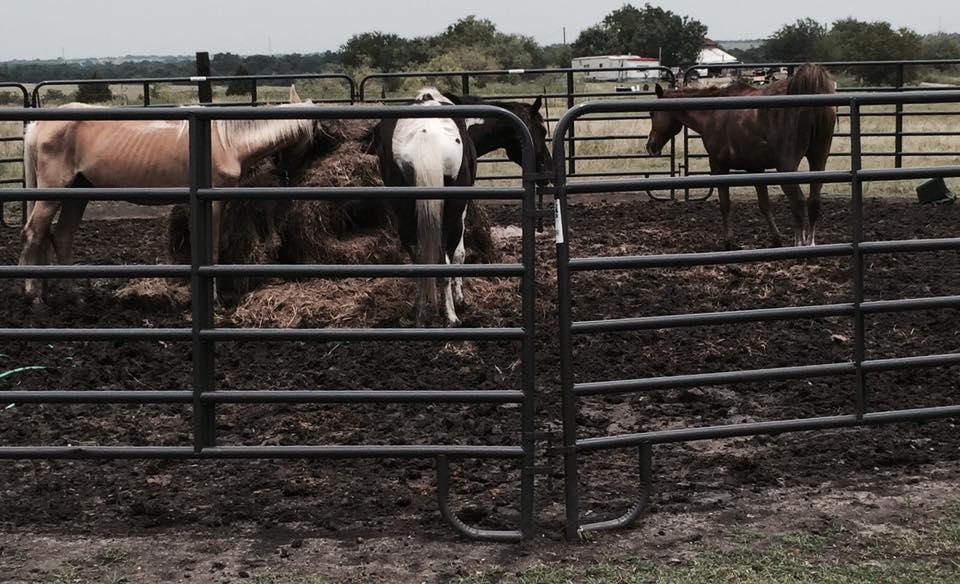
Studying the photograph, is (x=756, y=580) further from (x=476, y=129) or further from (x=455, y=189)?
(x=476, y=129)

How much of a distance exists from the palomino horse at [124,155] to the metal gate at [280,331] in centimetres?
375

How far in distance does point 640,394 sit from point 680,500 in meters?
1.43

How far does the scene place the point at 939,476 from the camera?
14.8 ft

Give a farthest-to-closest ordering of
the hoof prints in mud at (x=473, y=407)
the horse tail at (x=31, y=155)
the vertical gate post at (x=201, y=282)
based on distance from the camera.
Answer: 1. the horse tail at (x=31, y=155)
2. the hoof prints in mud at (x=473, y=407)
3. the vertical gate post at (x=201, y=282)

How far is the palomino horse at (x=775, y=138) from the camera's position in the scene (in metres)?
9.65

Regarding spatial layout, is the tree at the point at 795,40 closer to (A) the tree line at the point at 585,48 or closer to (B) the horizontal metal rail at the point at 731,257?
(A) the tree line at the point at 585,48

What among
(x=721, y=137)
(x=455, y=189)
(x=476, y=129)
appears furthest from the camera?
(x=721, y=137)

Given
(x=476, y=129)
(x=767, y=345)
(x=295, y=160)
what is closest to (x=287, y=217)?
(x=295, y=160)

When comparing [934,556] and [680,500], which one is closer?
[934,556]

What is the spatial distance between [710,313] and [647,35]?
79780 mm

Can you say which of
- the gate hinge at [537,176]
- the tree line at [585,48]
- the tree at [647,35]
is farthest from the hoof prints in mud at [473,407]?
the tree at [647,35]

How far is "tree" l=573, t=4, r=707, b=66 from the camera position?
262ft

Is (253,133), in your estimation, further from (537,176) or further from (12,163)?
(12,163)

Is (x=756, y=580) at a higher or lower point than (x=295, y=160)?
lower
